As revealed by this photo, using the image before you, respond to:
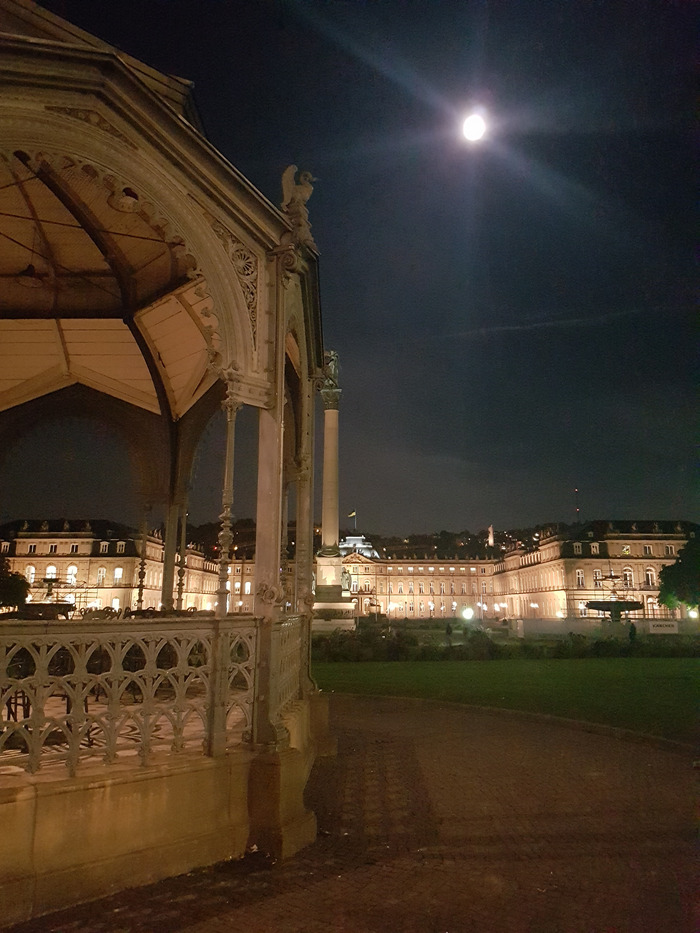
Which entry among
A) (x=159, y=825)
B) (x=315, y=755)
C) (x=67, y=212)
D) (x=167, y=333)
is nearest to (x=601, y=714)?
(x=315, y=755)

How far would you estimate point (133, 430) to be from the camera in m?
11.6

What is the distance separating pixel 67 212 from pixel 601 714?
12628 millimetres

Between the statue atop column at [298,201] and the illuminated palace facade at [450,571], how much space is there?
153 ft

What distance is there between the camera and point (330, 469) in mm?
40062

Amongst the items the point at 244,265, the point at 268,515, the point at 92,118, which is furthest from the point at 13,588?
the point at 92,118

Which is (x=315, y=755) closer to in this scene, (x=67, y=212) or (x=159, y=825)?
(x=159, y=825)

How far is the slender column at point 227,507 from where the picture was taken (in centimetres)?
557

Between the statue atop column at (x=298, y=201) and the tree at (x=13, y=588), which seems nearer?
the statue atop column at (x=298, y=201)

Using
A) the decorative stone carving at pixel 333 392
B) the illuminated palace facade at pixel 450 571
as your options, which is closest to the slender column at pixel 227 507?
the decorative stone carving at pixel 333 392

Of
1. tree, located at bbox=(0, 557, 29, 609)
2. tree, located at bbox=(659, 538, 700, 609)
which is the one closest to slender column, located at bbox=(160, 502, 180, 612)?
tree, located at bbox=(0, 557, 29, 609)

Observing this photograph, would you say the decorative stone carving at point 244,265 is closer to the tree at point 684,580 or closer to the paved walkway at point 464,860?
the paved walkway at point 464,860

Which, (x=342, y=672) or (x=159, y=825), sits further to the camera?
(x=342, y=672)

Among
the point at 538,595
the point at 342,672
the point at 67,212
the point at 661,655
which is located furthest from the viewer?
the point at 538,595

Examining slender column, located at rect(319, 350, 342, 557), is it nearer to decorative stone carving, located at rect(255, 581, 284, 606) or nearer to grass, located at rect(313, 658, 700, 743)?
grass, located at rect(313, 658, 700, 743)
